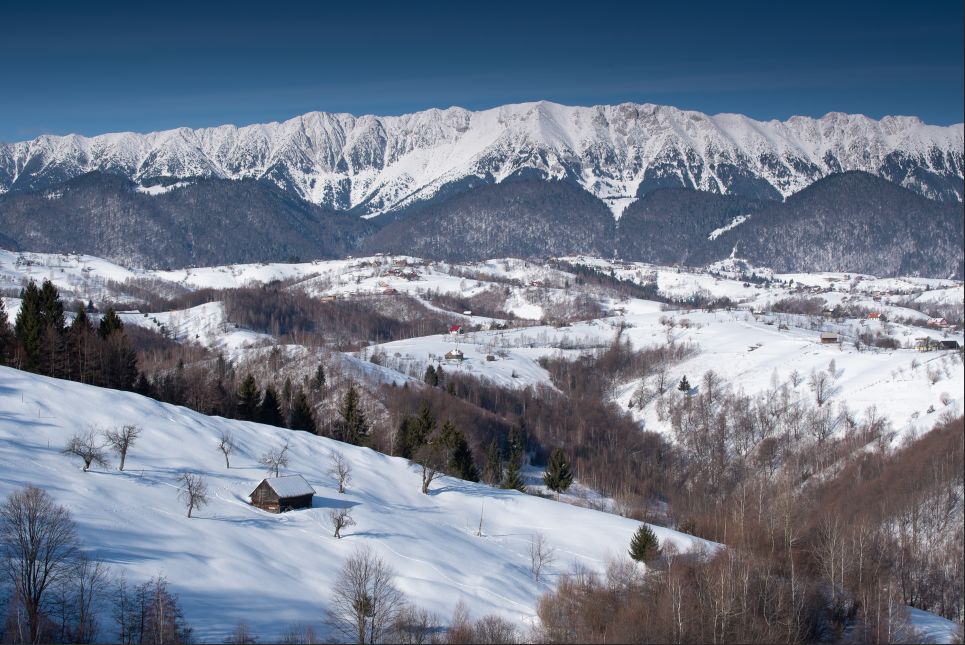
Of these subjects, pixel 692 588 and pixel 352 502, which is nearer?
pixel 692 588

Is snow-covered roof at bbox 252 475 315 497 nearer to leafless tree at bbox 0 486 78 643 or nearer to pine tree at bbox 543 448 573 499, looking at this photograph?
leafless tree at bbox 0 486 78 643

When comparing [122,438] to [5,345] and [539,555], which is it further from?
[5,345]

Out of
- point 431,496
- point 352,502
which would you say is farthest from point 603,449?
point 352,502

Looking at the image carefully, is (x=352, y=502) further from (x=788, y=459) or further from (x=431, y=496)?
(x=788, y=459)

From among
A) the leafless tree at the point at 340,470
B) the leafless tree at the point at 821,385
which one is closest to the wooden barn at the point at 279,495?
the leafless tree at the point at 340,470

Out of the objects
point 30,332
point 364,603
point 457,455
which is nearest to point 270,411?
point 457,455

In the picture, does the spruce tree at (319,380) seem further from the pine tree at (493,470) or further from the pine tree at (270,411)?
the pine tree at (493,470)

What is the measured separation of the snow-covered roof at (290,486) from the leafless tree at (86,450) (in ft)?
36.2

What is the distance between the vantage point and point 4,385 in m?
63.8

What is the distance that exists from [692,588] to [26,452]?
139 feet

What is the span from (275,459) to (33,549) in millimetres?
31395

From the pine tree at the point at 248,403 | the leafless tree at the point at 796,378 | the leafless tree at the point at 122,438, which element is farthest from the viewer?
the leafless tree at the point at 796,378

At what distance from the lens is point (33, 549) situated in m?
34.2

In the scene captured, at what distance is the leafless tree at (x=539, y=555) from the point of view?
5300 cm
